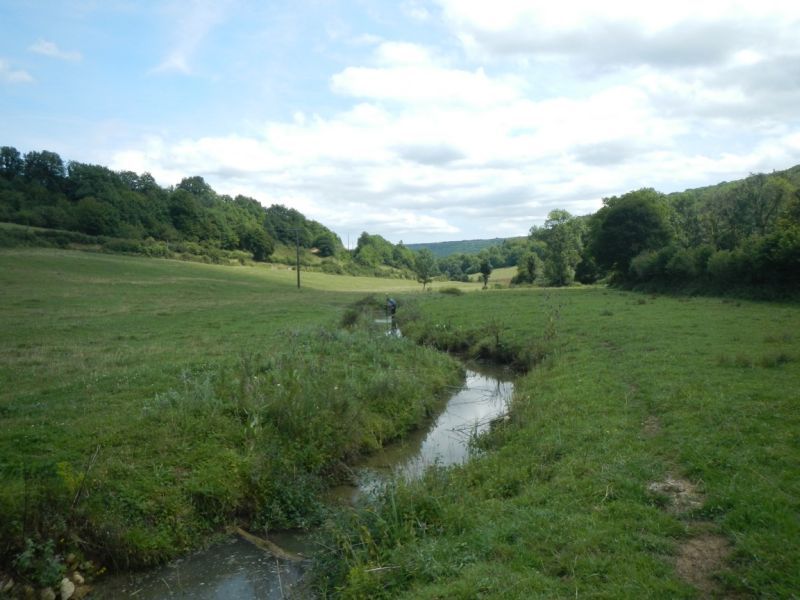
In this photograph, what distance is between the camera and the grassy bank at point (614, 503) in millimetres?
5988

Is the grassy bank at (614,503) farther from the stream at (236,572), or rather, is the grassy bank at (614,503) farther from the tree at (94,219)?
the tree at (94,219)

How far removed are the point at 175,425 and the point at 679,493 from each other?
387 inches

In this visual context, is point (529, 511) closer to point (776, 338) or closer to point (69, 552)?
point (69, 552)

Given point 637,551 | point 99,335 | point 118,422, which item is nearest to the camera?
point 637,551

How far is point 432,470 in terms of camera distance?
31.6 ft

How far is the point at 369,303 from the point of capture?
48906 mm

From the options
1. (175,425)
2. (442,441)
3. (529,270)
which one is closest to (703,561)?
(442,441)

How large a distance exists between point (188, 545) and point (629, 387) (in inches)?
462

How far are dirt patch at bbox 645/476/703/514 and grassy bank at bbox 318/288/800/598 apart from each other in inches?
1.4

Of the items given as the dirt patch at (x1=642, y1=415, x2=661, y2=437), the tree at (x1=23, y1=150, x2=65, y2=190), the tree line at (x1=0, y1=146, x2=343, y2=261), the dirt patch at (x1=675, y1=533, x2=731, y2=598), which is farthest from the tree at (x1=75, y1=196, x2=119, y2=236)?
the dirt patch at (x1=675, y1=533, x2=731, y2=598)

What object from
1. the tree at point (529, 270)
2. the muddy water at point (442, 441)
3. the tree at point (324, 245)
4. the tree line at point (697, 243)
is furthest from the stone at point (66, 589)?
the tree at point (324, 245)

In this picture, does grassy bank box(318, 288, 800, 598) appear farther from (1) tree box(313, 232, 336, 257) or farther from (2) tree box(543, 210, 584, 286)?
(1) tree box(313, 232, 336, 257)

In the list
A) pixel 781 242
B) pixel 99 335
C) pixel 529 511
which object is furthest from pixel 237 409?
pixel 781 242

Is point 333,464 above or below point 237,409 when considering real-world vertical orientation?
below
